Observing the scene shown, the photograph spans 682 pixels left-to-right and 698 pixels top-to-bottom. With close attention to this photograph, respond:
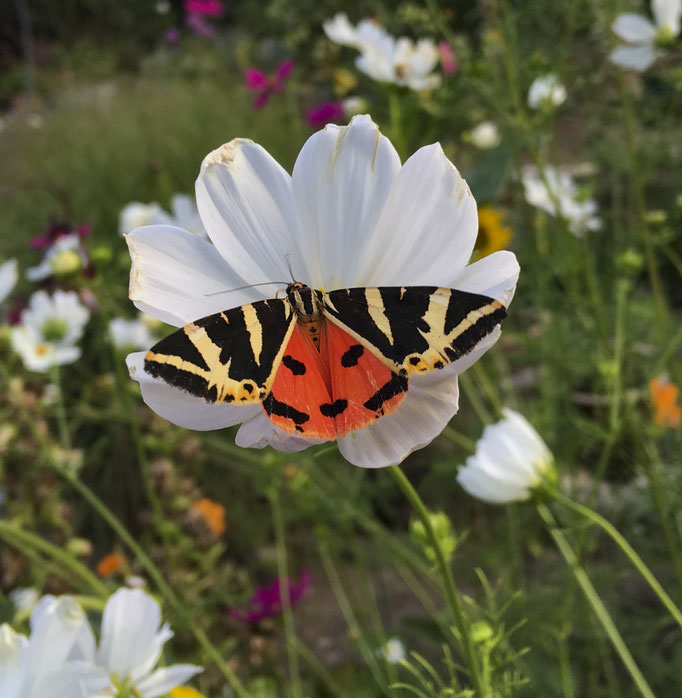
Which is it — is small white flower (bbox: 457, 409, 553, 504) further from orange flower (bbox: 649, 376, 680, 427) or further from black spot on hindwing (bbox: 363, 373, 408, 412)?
orange flower (bbox: 649, 376, 680, 427)

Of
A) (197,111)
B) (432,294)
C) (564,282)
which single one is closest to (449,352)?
(432,294)

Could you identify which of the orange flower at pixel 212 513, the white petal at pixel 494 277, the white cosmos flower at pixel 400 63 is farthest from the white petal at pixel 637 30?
the orange flower at pixel 212 513

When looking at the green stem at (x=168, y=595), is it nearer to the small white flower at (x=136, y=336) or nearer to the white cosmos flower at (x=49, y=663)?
the white cosmos flower at (x=49, y=663)

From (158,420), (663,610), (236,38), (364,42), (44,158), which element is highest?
(236,38)

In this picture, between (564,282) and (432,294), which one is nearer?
(432,294)

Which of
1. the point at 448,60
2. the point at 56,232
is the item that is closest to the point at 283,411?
the point at 56,232

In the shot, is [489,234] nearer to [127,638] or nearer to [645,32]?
[645,32]

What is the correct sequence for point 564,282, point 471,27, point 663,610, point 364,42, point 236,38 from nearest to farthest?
point 663,610 < point 364,42 < point 564,282 < point 471,27 < point 236,38

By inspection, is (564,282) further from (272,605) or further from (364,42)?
(272,605)
